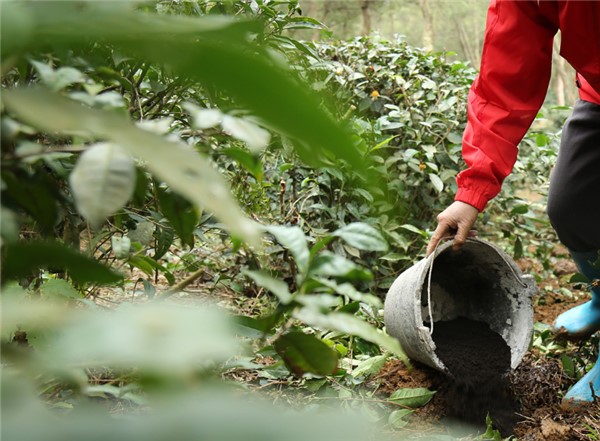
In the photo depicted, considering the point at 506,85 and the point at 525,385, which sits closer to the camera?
the point at 506,85

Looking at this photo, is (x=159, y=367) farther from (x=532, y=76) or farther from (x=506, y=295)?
(x=506, y=295)

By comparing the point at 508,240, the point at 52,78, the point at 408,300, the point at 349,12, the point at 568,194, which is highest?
the point at 349,12

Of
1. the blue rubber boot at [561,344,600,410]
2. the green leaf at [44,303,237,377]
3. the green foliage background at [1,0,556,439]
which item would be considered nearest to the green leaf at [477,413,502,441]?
the blue rubber boot at [561,344,600,410]

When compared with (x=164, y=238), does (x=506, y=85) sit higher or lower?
higher

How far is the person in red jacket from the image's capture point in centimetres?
198

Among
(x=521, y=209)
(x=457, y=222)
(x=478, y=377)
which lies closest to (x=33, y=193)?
(x=457, y=222)

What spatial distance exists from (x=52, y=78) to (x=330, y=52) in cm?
323

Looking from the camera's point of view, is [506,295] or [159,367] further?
[506,295]

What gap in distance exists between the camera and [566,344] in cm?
257

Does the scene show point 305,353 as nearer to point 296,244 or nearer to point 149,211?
point 296,244

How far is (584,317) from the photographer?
8.12 ft

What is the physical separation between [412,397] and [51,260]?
1.74 metres

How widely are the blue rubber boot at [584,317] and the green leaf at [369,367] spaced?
76 cm

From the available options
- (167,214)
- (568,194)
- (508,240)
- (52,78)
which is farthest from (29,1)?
(508,240)
